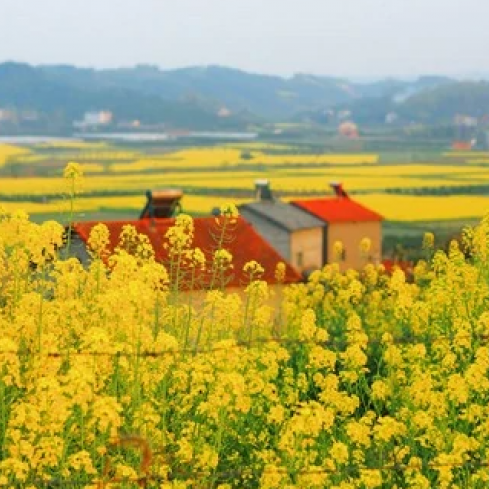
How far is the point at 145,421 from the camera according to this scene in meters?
6.96

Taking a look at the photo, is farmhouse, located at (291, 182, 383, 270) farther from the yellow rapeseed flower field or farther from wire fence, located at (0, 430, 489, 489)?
the yellow rapeseed flower field

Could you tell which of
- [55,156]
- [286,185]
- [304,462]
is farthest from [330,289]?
[55,156]

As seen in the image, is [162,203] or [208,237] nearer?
[208,237]

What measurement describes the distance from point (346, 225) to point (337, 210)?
68 centimetres

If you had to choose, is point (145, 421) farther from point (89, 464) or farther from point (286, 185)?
point (286, 185)

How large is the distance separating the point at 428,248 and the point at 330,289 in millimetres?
3234

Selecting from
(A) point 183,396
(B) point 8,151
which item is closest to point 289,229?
(A) point 183,396

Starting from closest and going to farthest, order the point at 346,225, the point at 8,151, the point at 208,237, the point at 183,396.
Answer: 1. the point at 183,396
2. the point at 208,237
3. the point at 346,225
4. the point at 8,151

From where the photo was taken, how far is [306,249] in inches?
1532

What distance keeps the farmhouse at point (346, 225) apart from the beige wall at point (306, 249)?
1.41 feet

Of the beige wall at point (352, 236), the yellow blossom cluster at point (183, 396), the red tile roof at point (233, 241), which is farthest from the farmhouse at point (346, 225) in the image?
the yellow blossom cluster at point (183, 396)

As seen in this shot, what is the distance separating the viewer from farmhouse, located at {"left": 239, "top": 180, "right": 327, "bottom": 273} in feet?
123

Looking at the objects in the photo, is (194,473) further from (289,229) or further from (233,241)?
(289,229)

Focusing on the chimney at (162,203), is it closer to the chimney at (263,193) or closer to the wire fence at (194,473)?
the chimney at (263,193)
